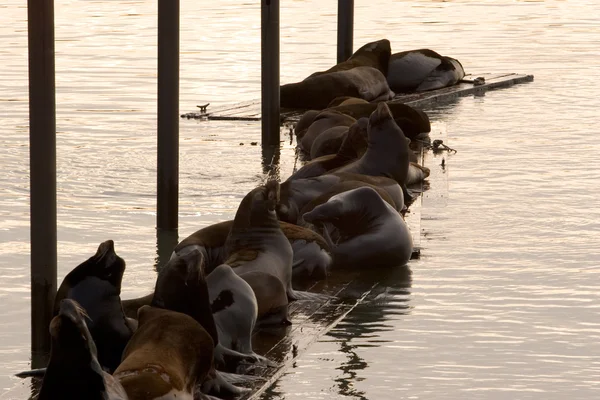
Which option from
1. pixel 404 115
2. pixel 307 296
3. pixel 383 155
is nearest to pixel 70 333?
pixel 307 296

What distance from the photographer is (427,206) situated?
9969mm

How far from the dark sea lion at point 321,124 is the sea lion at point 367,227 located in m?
3.42

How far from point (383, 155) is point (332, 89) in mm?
4873

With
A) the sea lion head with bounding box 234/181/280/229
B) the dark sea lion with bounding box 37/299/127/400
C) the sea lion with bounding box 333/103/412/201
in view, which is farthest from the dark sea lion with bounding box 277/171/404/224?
the dark sea lion with bounding box 37/299/127/400

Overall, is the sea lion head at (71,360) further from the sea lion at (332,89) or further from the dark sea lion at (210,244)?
the sea lion at (332,89)

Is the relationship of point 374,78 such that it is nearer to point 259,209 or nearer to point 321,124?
point 321,124

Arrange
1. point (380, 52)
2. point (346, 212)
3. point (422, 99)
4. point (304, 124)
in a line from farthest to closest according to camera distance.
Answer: point (380, 52) → point (422, 99) → point (304, 124) → point (346, 212)

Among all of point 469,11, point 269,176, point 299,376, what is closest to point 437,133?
point 269,176

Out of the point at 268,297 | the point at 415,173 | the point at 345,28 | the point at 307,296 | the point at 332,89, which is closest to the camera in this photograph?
the point at 268,297

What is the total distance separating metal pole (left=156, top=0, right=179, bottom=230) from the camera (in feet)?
29.9

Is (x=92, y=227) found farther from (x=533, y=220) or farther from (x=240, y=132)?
(x=240, y=132)

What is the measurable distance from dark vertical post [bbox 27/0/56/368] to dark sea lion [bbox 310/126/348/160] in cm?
482

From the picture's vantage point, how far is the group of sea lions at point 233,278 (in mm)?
4984

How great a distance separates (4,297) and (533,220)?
12.3 feet
